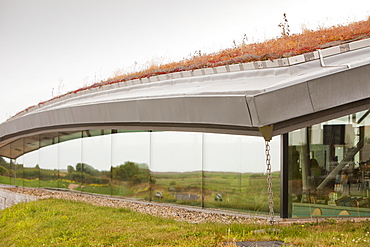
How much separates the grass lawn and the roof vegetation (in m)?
4.80

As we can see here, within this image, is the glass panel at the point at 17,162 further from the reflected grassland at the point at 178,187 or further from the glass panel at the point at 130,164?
the reflected grassland at the point at 178,187

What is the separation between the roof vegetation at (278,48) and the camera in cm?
1147

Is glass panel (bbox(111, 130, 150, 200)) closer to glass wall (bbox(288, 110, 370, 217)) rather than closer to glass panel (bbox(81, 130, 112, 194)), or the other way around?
glass panel (bbox(81, 130, 112, 194))

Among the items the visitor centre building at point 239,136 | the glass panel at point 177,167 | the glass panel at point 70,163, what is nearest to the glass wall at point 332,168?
the visitor centre building at point 239,136

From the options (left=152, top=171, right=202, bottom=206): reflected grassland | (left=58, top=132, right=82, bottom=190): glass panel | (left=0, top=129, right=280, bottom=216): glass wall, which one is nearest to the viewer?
(left=0, top=129, right=280, bottom=216): glass wall

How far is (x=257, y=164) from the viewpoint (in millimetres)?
11305

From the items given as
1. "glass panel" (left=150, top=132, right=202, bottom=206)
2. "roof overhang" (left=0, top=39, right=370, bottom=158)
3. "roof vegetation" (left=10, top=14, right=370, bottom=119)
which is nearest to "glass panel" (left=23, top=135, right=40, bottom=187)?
"roof vegetation" (left=10, top=14, right=370, bottom=119)

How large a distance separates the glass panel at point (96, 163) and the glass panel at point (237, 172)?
4.74 meters

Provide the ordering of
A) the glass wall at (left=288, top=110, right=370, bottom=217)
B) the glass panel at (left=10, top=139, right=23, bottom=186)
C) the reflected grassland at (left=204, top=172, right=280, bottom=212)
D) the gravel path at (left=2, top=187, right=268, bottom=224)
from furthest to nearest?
the glass panel at (left=10, top=139, right=23, bottom=186) → the reflected grassland at (left=204, top=172, right=280, bottom=212) → the gravel path at (left=2, top=187, right=268, bottom=224) → the glass wall at (left=288, top=110, right=370, bottom=217)

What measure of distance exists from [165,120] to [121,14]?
2132cm

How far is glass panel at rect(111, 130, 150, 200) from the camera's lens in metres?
14.2

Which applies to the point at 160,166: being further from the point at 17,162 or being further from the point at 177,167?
the point at 17,162

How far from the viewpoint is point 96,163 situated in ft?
52.6

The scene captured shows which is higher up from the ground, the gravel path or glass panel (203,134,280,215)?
glass panel (203,134,280,215)
